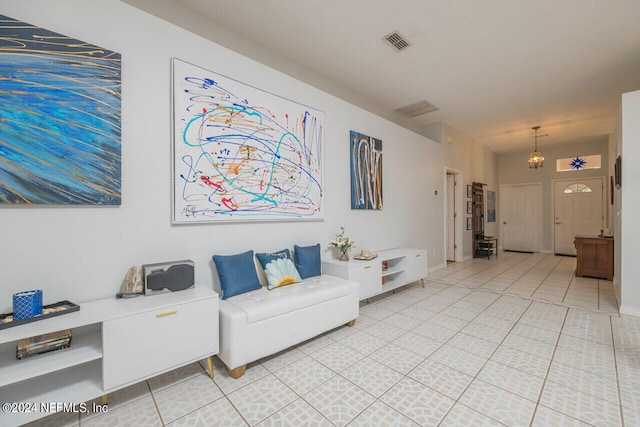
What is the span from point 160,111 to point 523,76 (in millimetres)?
4807

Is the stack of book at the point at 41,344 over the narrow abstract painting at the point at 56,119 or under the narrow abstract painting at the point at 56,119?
under

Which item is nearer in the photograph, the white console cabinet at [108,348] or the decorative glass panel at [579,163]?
the white console cabinet at [108,348]

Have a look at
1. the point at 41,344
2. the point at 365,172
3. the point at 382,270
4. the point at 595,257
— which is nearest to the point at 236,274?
the point at 41,344

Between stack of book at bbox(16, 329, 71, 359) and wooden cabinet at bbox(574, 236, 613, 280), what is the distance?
7514 mm

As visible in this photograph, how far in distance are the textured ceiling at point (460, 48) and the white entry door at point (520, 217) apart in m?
3.58

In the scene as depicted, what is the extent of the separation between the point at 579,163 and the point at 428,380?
899 cm

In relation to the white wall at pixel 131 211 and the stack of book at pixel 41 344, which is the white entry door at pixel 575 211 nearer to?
the white wall at pixel 131 211

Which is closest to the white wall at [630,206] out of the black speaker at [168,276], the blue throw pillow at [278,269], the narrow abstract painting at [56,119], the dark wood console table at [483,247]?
the blue throw pillow at [278,269]

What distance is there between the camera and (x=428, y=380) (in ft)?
6.75

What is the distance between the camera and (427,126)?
246 inches

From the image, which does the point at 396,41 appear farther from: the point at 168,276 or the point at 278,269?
the point at 168,276

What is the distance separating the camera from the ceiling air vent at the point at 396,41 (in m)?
3.17

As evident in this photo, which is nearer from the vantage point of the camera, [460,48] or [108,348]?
[108,348]

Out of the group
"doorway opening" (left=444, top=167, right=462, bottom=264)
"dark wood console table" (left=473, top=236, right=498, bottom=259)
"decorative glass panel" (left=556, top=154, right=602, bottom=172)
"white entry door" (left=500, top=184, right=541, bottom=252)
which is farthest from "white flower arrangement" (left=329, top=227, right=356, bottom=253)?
"decorative glass panel" (left=556, top=154, right=602, bottom=172)
